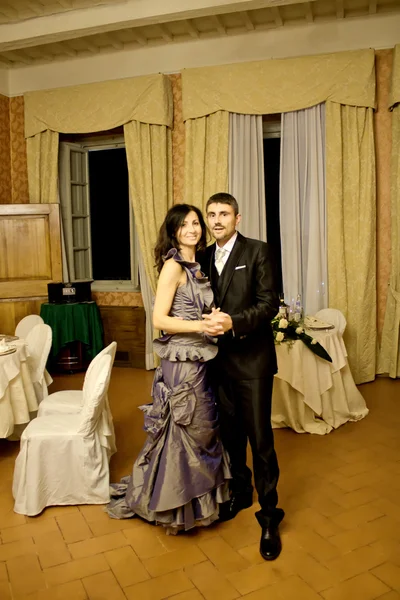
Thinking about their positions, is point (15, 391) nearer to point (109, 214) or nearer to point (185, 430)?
point (185, 430)

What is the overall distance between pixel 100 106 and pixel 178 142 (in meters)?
0.96

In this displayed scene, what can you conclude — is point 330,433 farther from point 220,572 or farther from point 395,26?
point 395,26

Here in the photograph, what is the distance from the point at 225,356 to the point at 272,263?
497 millimetres

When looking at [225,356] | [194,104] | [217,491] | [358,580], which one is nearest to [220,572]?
[217,491]

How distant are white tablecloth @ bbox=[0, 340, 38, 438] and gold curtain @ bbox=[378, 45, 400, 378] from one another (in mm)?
3511

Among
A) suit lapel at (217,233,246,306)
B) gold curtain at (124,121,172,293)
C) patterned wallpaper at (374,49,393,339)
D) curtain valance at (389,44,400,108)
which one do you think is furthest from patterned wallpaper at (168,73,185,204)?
suit lapel at (217,233,246,306)

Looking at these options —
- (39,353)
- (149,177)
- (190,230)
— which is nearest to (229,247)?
(190,230)

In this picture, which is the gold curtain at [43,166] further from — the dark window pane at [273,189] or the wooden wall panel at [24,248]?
the dark window pane at [273,189]

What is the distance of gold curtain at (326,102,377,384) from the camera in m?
5.26

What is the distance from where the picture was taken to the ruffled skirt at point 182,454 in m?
2.53

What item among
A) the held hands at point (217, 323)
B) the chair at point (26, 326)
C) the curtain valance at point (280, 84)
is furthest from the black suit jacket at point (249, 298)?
the curtain valance at point (280, 84)

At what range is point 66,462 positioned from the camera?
9.82ft

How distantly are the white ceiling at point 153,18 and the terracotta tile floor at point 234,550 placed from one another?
12.4 ft

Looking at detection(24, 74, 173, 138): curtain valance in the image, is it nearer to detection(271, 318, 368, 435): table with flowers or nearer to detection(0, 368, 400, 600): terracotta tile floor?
detection(271, 318, 368, 435): table with flowers
